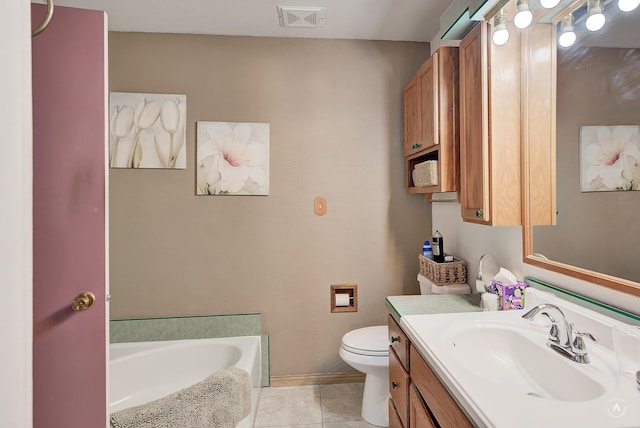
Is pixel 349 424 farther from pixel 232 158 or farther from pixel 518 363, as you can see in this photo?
pixel 232 158

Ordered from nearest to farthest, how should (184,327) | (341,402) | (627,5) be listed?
(627,5) → (341,402) → (184,327)

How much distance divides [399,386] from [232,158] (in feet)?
5.78

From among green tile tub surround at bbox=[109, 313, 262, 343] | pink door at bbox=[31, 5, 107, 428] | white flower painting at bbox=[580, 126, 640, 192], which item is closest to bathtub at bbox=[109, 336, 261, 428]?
green tile tub surround at bbox=[109, 313, 262, 343]

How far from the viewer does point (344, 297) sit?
2451 millimetres

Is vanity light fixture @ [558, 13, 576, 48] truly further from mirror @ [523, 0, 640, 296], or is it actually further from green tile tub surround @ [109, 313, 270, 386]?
green tile tub surround @ [109, 313, 270, 386]

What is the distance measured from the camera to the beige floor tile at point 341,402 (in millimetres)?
2059

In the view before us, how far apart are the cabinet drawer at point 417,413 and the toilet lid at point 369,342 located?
0.58 meters

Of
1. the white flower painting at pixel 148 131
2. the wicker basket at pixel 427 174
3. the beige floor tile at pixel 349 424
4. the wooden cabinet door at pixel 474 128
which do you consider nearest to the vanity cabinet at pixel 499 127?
the wooden cabinet door at pixel 474 128

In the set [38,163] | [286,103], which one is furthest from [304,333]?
[38,163]

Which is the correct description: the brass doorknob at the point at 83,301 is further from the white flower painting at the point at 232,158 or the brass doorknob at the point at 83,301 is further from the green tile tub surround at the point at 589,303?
the green tile tub surround at the point at 589,303

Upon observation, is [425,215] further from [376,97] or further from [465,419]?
[465,419]

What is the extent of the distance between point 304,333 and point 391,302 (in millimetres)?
1044

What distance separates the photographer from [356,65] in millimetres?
2443

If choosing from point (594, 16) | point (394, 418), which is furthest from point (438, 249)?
point (594, 16)
